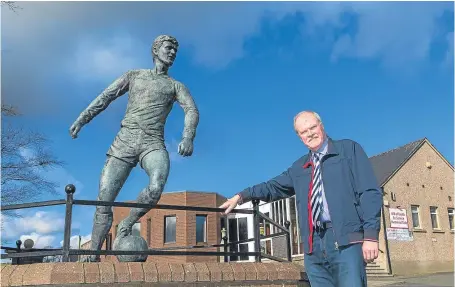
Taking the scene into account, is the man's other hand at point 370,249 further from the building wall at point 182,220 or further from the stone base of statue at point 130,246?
the building wall at point 182,220

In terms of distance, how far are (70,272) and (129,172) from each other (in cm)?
164

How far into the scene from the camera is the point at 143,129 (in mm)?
5320

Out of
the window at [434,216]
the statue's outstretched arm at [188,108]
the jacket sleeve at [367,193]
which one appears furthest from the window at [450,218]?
the jacket sleeve at [367,193]

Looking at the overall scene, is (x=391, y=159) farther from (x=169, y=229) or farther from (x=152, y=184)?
(x=152, y=184)

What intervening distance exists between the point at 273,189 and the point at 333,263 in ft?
2.77

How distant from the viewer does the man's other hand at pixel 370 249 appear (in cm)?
289

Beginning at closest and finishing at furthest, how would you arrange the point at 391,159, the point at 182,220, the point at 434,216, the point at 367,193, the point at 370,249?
the point at 370,249 < the point at 367,193 < the point at 434,216 < the point at 391,159 < the point at 182,220

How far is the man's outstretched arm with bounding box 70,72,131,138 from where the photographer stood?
563 centimetres

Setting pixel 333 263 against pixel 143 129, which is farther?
pixel 143 129

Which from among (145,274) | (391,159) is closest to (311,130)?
(145,274)

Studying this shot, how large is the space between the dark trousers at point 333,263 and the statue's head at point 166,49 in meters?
3.22

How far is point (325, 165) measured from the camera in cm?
321

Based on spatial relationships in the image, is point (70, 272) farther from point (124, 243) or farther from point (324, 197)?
point (324, 197)

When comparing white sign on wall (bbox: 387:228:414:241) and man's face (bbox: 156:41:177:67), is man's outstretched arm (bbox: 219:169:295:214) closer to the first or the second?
man's face (bbox: 156:41:177:67)
